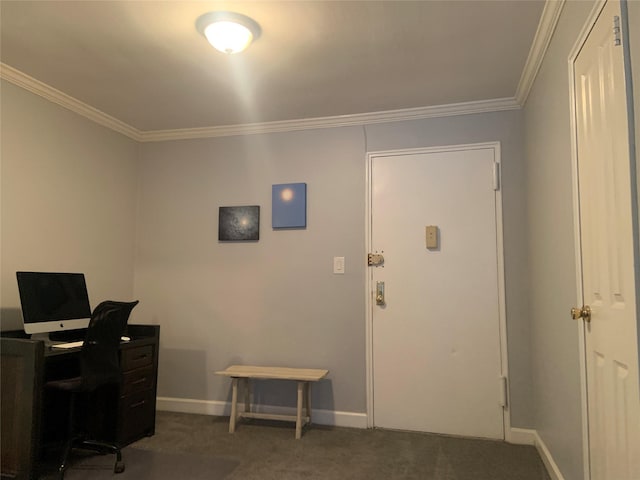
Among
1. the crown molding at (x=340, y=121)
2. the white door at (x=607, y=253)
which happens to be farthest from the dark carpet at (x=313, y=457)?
the crown molding at (x=340, y=121)

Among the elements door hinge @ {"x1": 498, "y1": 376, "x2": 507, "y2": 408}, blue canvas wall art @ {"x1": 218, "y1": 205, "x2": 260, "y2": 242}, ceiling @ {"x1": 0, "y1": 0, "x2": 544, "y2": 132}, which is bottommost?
door hinge @ {"x1": 498, "y1": 376, "x2": 507, "y2": 408}

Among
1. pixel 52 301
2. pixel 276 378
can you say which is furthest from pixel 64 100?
pixel 276 378

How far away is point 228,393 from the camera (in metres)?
3.58

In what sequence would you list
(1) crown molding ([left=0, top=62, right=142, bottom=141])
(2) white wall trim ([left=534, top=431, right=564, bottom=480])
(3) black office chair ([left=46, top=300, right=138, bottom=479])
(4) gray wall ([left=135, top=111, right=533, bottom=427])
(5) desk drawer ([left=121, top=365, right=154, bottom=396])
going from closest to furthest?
(2) white wall trim ([left=534, top=431, right=564, bottom=480])
(3) black office chair ([left=46, top=300, right=138, bottom=479])
(1) crown molding ([left=0, top=62, right=142, bottom=141])
(5) desk drawer ([left=121, top=365, right=154, bottom=396])
(4) gray wall ([left=135, top=111, right=533, bottom=427])

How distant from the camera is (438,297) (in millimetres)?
3184

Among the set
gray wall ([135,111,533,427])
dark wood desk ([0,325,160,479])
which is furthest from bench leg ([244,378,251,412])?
dark wood desk ([0,325,160,479])

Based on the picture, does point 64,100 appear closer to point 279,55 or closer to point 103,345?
point 279,55

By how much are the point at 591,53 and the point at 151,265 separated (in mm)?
3492

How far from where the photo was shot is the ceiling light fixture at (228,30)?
2184mm

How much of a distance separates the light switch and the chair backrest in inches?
82.1

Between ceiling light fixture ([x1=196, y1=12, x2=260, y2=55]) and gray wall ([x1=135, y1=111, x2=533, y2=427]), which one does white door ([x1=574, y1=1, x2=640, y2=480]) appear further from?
ceiling light fixture ([x1=196, y1=12, x2=260, y2=55])

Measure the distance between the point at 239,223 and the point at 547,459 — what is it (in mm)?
2714

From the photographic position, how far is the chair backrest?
2.42 metres

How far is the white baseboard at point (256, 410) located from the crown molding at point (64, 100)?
2.35 meters
